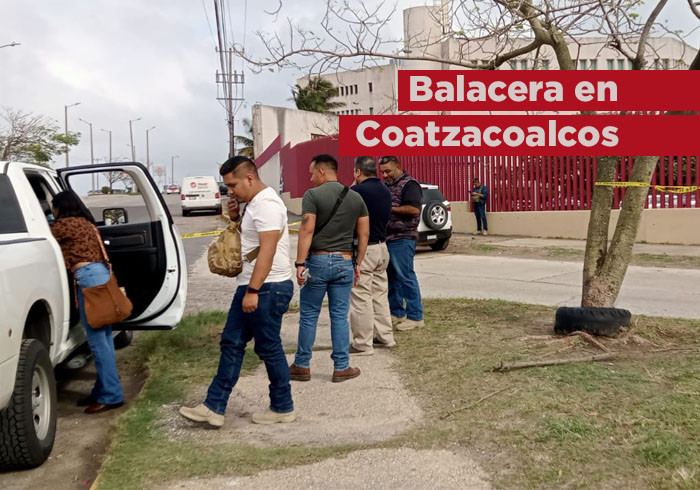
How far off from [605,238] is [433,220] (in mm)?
8302

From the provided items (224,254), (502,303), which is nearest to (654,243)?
(502,303)

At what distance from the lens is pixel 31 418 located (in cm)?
389

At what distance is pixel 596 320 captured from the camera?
593 cm

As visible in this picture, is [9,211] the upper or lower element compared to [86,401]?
upper

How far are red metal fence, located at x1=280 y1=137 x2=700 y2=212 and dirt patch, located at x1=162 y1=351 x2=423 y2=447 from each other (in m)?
11.5

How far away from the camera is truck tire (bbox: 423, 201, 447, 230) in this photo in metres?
14.6

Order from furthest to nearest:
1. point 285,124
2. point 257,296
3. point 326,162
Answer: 1. point 285,124
2. point 326,162
3. point 257,296

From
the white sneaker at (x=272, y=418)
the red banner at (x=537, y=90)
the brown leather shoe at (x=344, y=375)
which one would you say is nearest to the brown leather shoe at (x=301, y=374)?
the brown leather shoe at (x=344, y=375)

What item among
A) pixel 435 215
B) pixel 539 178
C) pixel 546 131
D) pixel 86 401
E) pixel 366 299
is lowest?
pixel 86 401

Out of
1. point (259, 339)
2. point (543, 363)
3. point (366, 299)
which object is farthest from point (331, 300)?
point (543, 363)

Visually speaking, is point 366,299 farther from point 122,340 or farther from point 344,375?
point 122,340

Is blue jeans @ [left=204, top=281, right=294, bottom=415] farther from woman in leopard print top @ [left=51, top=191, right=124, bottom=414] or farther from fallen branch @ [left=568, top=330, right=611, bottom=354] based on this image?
fallen branch @ [left=568, top=330, right=611, bottom=354]

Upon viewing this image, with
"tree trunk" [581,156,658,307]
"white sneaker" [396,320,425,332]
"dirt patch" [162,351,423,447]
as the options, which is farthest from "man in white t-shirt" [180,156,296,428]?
"tree trunk" [581,156,658,307]

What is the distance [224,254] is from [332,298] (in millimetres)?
1253
